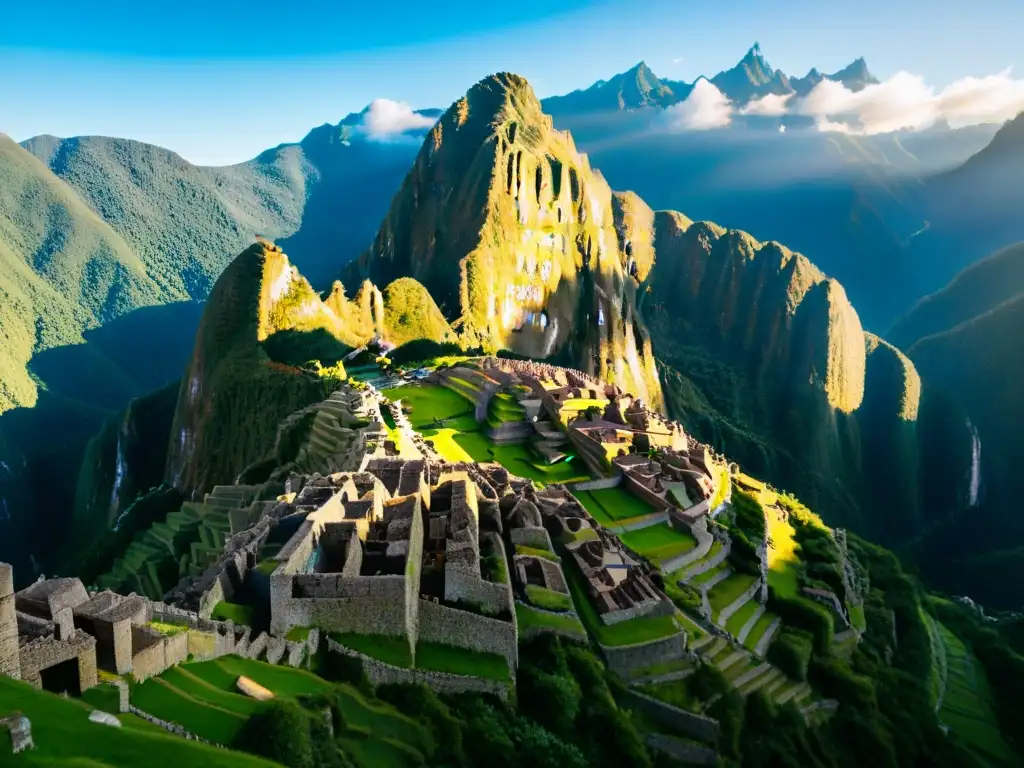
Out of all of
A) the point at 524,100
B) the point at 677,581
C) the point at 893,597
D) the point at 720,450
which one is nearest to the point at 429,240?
the point at 524,100

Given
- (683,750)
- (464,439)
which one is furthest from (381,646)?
(464,439)

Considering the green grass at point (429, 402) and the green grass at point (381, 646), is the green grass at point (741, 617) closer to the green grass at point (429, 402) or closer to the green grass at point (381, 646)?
the green grass at point (381, 646)

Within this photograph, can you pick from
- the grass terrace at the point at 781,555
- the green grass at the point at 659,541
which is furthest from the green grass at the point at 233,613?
the grass terrace at the point at 781,555

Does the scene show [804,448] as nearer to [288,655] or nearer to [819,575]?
[819,575]

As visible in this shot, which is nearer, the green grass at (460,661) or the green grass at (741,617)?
the green grass at (460,661)

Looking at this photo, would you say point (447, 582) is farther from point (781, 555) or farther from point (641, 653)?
point (781, 555)

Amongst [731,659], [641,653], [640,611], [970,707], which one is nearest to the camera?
[641,653]

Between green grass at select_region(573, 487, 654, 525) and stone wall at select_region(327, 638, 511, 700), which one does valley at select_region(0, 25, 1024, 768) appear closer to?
stone wall at select_region(327, 638, 511, 700)
